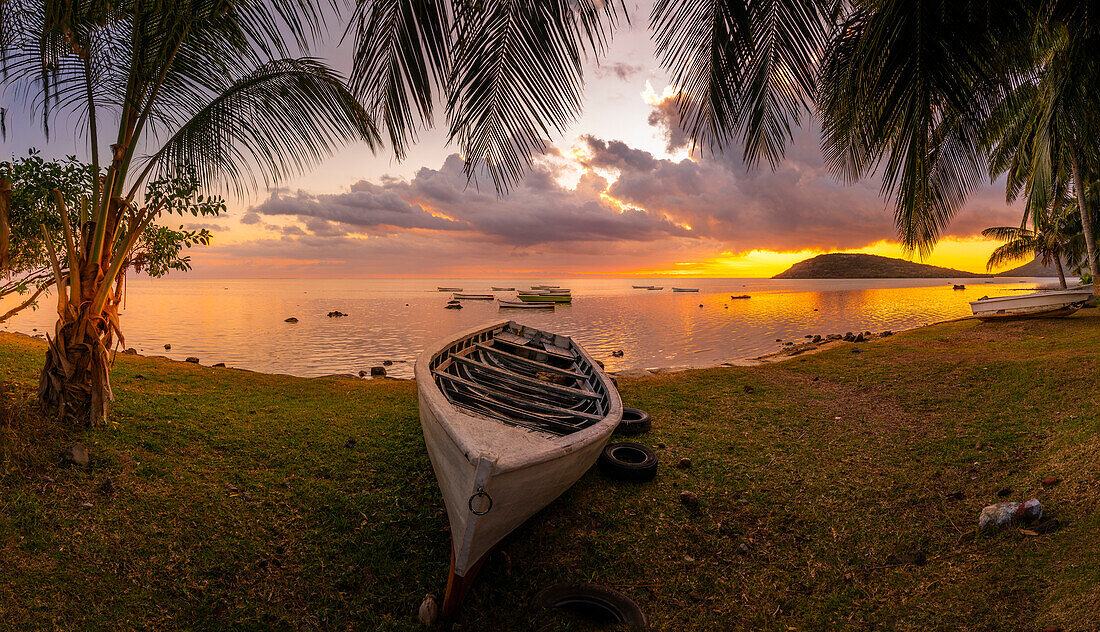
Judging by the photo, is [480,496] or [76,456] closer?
[480,496]

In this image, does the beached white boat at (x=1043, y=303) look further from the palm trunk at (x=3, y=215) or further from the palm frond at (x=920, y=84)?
the palm trunk at (x=3, y=215)

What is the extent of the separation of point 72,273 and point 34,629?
3.72 meters

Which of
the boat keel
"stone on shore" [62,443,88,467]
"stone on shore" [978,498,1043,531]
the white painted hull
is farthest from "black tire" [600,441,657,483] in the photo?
"stone on shore" [62,443,88,467]

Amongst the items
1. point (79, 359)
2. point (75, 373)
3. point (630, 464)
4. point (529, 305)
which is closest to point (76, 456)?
point (75, 373)

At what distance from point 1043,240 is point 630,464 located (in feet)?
138

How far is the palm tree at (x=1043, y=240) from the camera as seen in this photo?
86.8 ft

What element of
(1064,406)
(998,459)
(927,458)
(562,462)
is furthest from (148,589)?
(1064,406)

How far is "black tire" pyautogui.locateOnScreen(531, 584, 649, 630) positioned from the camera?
3631 millimetres

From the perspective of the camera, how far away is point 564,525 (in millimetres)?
4781

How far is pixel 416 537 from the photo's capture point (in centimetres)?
448

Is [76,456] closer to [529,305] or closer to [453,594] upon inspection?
[453,594]

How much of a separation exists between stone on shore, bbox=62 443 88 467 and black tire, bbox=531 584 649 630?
471cm

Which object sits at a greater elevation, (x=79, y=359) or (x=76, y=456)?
(x=79, y=359)

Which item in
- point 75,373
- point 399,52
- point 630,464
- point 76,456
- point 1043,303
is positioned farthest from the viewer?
point 1043,303
